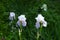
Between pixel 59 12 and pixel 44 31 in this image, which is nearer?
pixel 44 31

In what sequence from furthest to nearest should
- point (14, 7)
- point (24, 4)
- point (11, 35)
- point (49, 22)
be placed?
point (24, 4), point (14, 7), point (49, 22), point (11, 35)

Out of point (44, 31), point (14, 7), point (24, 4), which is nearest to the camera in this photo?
point (44, 31)

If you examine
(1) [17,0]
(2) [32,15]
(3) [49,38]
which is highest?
(1) [17,0]

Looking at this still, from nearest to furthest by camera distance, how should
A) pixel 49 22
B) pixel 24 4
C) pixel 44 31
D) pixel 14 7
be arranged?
pixel 44 31
pixel 49 22
pixel 14 7
pixel 24 4

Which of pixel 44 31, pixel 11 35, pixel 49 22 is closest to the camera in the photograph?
pixel 11 35

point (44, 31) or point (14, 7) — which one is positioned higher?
point (14, 7)

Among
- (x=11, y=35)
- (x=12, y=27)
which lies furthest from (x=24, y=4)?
(x=11, y=35)

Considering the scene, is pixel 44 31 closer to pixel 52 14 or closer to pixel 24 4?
pixel 52 14

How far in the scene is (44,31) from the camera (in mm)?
3537

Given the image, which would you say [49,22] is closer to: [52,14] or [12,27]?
[52,14]

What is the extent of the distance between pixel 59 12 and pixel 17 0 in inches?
29.3

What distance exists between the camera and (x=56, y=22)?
12.1ft

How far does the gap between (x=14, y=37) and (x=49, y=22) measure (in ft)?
2.20

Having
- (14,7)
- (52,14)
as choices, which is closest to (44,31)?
(52,14)
